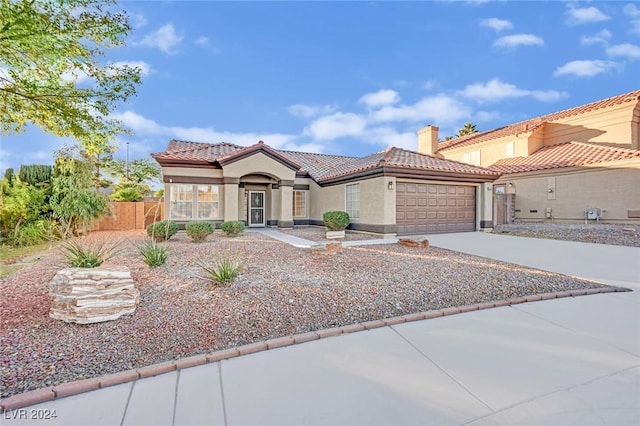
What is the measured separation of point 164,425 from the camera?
234 cm

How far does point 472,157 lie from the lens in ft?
81.9

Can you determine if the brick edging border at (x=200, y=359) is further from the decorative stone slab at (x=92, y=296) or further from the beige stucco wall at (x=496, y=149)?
the beige stucco wall at (x=496, y=149)

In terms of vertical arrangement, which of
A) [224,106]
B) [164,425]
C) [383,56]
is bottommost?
[164,425]

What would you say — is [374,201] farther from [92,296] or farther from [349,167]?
[92,296]

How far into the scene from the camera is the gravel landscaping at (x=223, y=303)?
11.0 ft

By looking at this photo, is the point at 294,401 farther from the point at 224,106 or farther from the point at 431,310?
the point at 224,106

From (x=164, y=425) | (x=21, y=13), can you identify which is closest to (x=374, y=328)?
(x=164, y=425)

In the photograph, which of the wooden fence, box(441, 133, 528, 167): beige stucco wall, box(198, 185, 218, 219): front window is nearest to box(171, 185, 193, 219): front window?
box(198, 185, 218, 219): front window

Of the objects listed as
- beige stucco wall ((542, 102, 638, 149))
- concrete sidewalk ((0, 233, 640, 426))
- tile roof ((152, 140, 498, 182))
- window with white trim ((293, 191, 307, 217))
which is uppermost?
beige stucco wall ((542, 102, 638, 149))

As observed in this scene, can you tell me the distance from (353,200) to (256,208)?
6.17m

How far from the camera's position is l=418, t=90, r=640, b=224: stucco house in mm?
15289

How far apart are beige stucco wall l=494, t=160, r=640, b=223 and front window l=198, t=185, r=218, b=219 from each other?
18754mm

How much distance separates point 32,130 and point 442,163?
1642cm

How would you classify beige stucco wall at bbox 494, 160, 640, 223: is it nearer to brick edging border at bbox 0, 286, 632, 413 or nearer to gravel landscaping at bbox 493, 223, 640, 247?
gravel landscaping at bbox 493, 223, 640, 247
